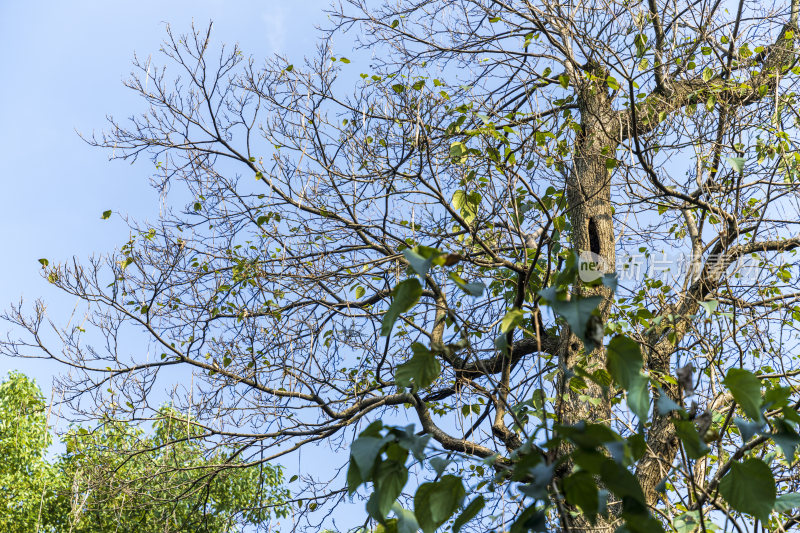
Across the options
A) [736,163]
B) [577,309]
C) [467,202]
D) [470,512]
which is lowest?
[470,512]

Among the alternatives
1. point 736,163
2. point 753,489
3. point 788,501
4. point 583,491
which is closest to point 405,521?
point 583,491

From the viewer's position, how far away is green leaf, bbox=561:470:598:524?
125 cm

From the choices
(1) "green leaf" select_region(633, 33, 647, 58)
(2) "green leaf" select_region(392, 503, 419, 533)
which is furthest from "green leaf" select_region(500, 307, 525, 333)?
(1) "green leaf" select_region(633, 33, 647, 58)

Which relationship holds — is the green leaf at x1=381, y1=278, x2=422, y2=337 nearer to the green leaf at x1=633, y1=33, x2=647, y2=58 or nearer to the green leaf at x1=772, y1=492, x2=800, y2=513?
the green leaf at x1=772, y1=492, x2=800, y2=513

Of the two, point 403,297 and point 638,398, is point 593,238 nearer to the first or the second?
point 638,398

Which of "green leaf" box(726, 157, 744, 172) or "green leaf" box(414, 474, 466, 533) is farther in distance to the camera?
"green leaf" box(726, 157, 744, 172)

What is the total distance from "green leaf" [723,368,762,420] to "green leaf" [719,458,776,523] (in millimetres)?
112

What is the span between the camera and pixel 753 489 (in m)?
1.43

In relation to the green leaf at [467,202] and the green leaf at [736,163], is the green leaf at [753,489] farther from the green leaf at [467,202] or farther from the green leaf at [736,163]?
the green leaf at [467,202]

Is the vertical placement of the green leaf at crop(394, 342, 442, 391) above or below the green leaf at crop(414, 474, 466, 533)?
above

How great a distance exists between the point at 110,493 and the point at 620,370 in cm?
502

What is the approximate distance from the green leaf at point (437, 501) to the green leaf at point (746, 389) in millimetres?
631

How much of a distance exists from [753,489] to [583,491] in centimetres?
45

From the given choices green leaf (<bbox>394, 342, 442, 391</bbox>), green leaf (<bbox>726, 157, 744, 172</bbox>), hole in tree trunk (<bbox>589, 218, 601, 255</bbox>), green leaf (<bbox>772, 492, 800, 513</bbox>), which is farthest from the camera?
hole in tree trunk (<bbox>589, 218, 601, 255</bbox>)
